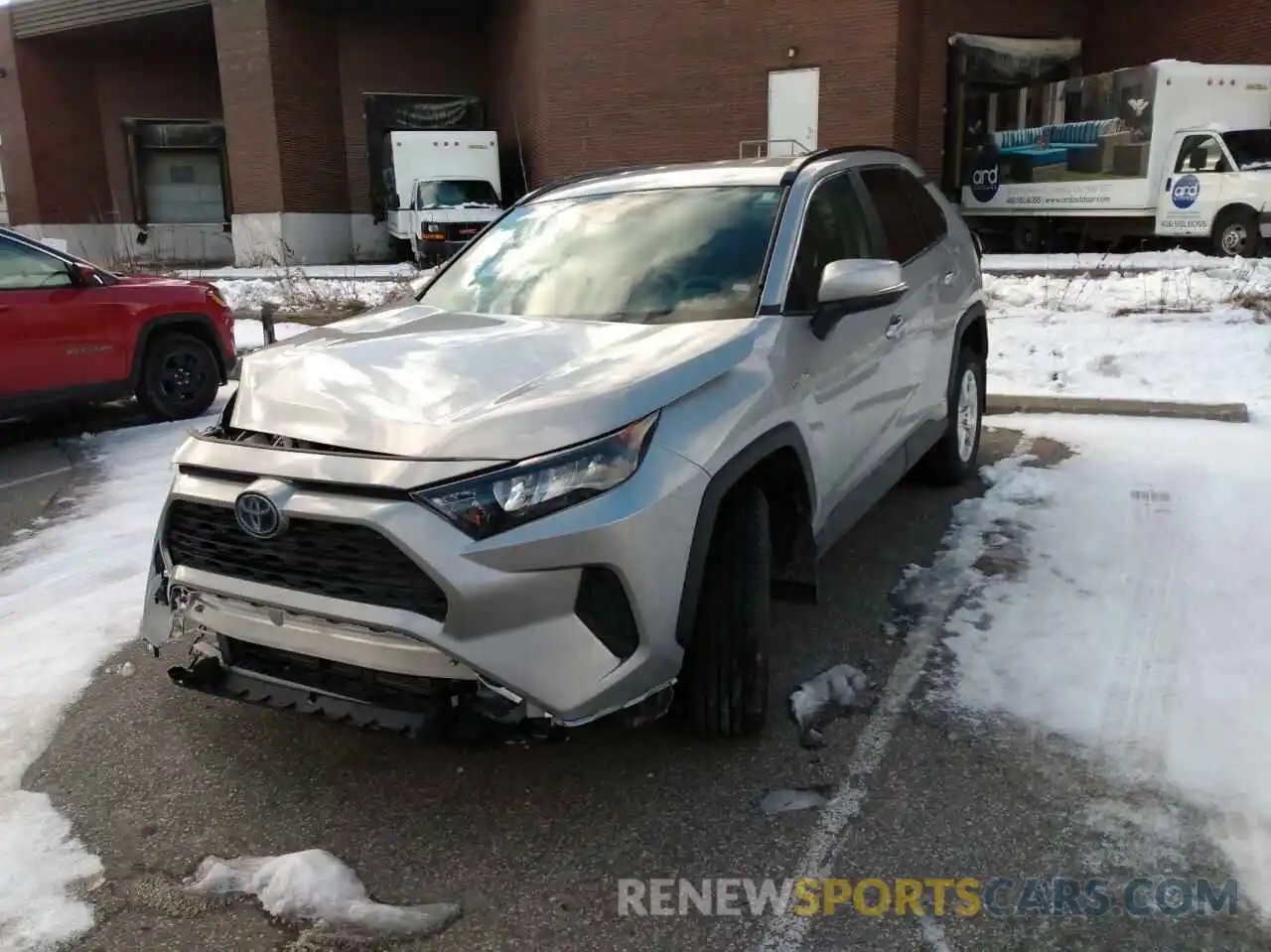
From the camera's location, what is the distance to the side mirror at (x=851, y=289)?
3541 mm

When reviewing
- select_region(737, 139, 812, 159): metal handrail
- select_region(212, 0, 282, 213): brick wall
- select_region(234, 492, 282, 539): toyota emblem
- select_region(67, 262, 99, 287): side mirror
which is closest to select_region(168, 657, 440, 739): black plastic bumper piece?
select_region(234, 492, 282, 539): toyota emblem

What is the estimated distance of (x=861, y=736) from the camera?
3346 mm

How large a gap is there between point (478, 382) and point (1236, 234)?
18636 millimetres

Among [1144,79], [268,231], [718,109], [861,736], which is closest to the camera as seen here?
[861,736]

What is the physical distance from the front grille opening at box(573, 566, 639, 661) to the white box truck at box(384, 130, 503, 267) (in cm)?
2126

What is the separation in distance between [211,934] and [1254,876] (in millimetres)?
2595

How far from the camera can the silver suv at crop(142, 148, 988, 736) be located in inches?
104

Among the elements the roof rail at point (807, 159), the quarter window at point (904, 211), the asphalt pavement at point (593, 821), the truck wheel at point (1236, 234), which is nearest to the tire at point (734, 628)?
the asphalt pavement at point (593, 821)

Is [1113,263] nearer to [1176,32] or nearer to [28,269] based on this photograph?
[1176,32]

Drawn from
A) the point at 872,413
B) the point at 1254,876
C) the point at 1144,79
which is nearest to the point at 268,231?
the point at 1144,79

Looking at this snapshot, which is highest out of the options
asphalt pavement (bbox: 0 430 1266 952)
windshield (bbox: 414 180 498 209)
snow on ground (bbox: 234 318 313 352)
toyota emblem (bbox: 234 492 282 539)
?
windshield (bbox: 414 180 498 209)

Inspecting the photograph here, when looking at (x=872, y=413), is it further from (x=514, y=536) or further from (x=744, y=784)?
(x=514, y=536)

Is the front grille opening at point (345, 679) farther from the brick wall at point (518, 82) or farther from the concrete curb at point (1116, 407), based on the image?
the brick wall at point (518, 82)

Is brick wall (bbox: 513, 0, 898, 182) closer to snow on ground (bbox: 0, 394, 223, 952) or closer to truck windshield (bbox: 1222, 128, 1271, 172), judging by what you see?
truck windshield (bbox: 1222, 128, 1271, 172)
